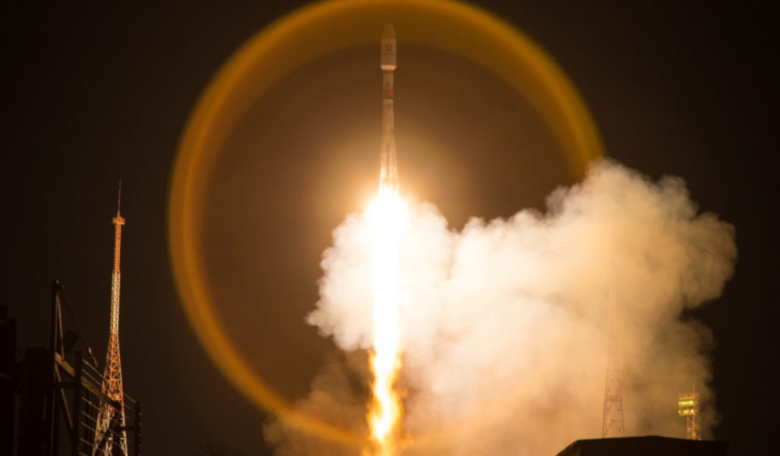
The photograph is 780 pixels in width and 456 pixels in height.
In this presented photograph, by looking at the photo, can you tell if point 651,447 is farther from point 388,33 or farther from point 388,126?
point 388,33

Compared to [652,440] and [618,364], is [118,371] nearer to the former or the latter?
[618,364]

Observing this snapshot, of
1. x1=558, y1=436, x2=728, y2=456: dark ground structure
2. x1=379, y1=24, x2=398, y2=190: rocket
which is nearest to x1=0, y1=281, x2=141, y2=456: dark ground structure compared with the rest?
x1=558, y1=436, x2=728, y2=456: dark ground structure

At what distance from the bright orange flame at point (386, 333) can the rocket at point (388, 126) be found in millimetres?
1688

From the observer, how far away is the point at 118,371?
68.8 m

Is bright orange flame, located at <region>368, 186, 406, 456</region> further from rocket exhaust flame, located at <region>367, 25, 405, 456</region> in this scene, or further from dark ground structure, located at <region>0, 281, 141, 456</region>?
dark ground structure, located at <region>0, 281, 141, 456</region>

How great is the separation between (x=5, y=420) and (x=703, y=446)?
62.9 feet

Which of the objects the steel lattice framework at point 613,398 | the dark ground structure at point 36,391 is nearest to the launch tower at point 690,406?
the steel lattice framework at point 613,398

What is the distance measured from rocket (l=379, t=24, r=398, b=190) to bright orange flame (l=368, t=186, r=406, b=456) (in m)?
1.69

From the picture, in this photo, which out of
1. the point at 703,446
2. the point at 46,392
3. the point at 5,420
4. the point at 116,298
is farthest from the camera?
the point at 116,298

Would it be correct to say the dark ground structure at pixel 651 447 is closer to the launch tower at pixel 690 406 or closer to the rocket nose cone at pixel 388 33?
the rocket nose cone at pixel 388 33

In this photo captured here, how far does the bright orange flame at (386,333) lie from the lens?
6919cm

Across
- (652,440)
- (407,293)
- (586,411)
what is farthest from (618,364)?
(652,440)

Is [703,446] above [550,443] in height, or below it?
below

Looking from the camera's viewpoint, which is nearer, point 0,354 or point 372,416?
point 0,354
